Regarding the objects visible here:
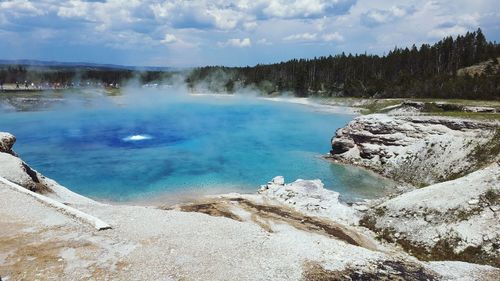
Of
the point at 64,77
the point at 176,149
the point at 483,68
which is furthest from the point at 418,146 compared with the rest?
the point at 64,77

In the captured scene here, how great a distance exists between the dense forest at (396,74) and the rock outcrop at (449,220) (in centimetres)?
5163

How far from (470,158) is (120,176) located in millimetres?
32040

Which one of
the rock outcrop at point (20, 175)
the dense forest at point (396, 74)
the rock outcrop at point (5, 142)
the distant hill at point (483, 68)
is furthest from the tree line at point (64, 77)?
the distant hill at point (483, 68)

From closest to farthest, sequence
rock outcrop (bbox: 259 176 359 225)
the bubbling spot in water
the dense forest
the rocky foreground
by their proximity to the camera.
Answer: the rocky foreground → rock outcrop (bbox: 259 176 359 225) → the bubbling spot in water → the dense forest

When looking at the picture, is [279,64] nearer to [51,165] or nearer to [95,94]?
[95,94]

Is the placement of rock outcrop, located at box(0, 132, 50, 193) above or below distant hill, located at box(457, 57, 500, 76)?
below

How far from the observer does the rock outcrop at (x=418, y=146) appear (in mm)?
34312

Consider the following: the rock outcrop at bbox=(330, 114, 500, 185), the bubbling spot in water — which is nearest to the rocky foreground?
the rock outcrop at bbox=(330, 114, 500, 185)

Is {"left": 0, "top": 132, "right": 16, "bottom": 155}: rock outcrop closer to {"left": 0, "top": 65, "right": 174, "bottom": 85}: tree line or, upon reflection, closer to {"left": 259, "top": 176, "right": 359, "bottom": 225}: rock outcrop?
{"left": 259, "top": 176, "right": 359, "bottom": 225}: rock outcrop

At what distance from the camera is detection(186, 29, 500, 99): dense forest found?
80.6m

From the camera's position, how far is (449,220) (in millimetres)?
24141

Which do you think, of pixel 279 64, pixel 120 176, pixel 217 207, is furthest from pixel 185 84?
pixel 217 207

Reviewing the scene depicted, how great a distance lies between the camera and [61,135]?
223ft

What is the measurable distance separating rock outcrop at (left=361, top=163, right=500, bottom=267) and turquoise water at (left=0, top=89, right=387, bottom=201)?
7.78 m
